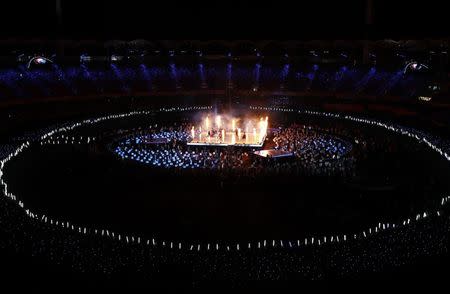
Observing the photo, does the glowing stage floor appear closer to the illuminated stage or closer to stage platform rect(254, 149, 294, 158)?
the illuminated stage

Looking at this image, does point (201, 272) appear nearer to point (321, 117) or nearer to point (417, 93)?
point (321, 117)

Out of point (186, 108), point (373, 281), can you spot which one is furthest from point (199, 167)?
point (186, 108)

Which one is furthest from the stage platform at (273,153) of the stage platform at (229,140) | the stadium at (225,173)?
the stage platform at (229,140)

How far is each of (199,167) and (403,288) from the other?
13992 mm

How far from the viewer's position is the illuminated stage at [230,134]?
31.5m

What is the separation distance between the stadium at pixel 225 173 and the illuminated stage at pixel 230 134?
13cm

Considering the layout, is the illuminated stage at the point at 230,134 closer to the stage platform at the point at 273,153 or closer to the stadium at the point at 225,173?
the stadium at the point at 225,173

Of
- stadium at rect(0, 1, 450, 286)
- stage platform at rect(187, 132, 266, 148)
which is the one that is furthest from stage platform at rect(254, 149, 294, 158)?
stage platform at rect(187, 132, 266, 148)

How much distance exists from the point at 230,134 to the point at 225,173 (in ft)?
24.6

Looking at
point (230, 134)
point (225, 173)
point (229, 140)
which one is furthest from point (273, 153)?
point (230, 134)

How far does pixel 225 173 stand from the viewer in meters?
25.7

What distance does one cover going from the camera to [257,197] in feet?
75.0

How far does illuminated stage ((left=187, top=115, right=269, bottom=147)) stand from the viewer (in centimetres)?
3155

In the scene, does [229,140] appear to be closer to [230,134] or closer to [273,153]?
[230,134]
